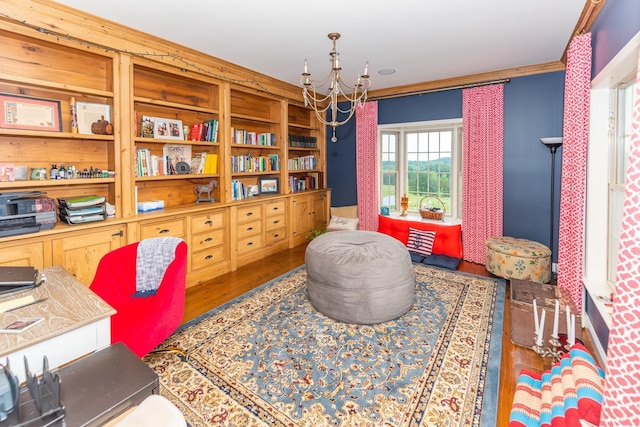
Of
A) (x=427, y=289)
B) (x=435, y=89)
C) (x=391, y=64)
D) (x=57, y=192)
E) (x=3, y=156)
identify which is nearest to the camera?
(x=3, y=156)

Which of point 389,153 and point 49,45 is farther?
point 389,153

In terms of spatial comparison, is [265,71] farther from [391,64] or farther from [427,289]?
[427,289]

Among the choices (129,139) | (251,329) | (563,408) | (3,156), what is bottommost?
(251,329)

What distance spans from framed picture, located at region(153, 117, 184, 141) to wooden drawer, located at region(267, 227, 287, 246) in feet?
6.10

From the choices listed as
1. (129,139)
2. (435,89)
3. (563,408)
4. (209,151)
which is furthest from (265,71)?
(563,408)

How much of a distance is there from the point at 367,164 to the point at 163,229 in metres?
3.32

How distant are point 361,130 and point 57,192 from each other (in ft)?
13.6

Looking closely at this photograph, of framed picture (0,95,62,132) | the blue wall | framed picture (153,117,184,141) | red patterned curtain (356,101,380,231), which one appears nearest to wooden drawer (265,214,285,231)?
red patterned curtain (356,101,380,231)

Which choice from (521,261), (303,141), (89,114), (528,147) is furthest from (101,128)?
(528,147)

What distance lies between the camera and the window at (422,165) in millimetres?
5020

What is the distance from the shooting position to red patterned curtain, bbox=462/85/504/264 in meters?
4.23

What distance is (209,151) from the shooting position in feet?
13.6

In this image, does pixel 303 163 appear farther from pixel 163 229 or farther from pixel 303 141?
pixel 163 229

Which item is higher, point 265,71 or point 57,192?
point 265,71
